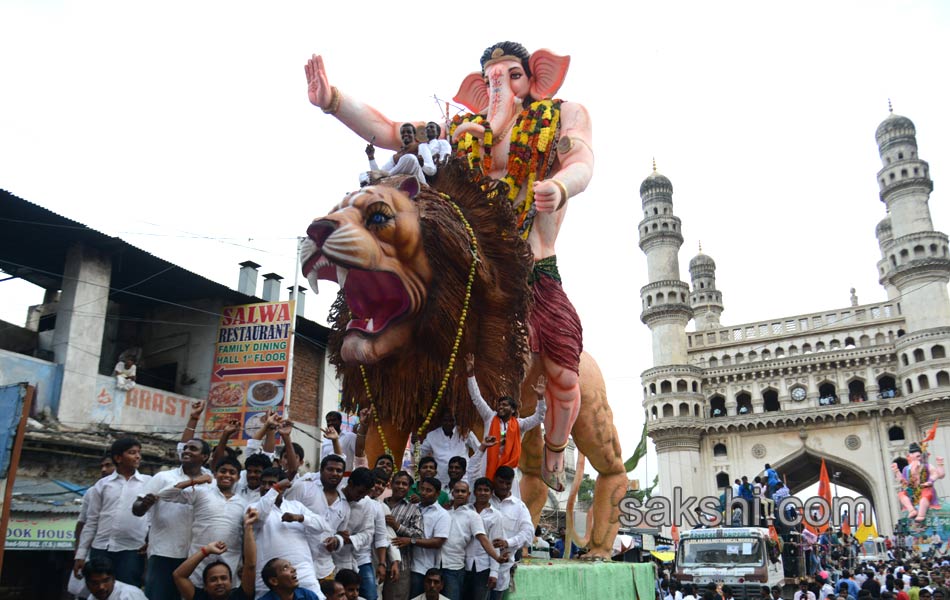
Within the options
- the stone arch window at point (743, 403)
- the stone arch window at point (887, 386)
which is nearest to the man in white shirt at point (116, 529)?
the stone arch window at point (887, 386)

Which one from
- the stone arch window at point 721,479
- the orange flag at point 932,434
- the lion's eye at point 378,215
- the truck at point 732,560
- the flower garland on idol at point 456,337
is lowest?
the truck at point 732,560

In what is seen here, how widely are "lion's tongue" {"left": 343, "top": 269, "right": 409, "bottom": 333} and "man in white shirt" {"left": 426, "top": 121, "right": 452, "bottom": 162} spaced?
960 mm

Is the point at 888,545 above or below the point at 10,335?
below

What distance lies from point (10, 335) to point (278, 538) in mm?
11005

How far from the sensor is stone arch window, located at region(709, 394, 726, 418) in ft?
140

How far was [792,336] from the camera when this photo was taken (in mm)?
41781

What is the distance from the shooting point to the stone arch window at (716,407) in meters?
42.6

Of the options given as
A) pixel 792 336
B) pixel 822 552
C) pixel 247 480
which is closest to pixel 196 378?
pixel 247 480

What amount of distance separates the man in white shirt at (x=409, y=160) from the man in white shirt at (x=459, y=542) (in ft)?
5.72

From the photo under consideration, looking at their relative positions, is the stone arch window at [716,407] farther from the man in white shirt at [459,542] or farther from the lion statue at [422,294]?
the man in white shirt at [459,542]

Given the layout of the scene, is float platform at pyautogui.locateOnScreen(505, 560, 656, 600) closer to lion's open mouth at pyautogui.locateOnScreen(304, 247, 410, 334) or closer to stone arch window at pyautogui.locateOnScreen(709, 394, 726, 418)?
lion's open mouth at pyautogui.locateOnScreen(304, 247, 410, 334)

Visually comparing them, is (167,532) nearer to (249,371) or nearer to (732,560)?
(249,371)

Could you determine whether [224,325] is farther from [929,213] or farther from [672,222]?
[929,213]

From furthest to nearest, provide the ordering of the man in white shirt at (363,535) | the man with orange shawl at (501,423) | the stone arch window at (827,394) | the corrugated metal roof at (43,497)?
the stone arch window at (827,394) < the corrugated metal roof at (43,497) < the man with orange shawl at (501,423) < the man in white shirt at (363,535)
